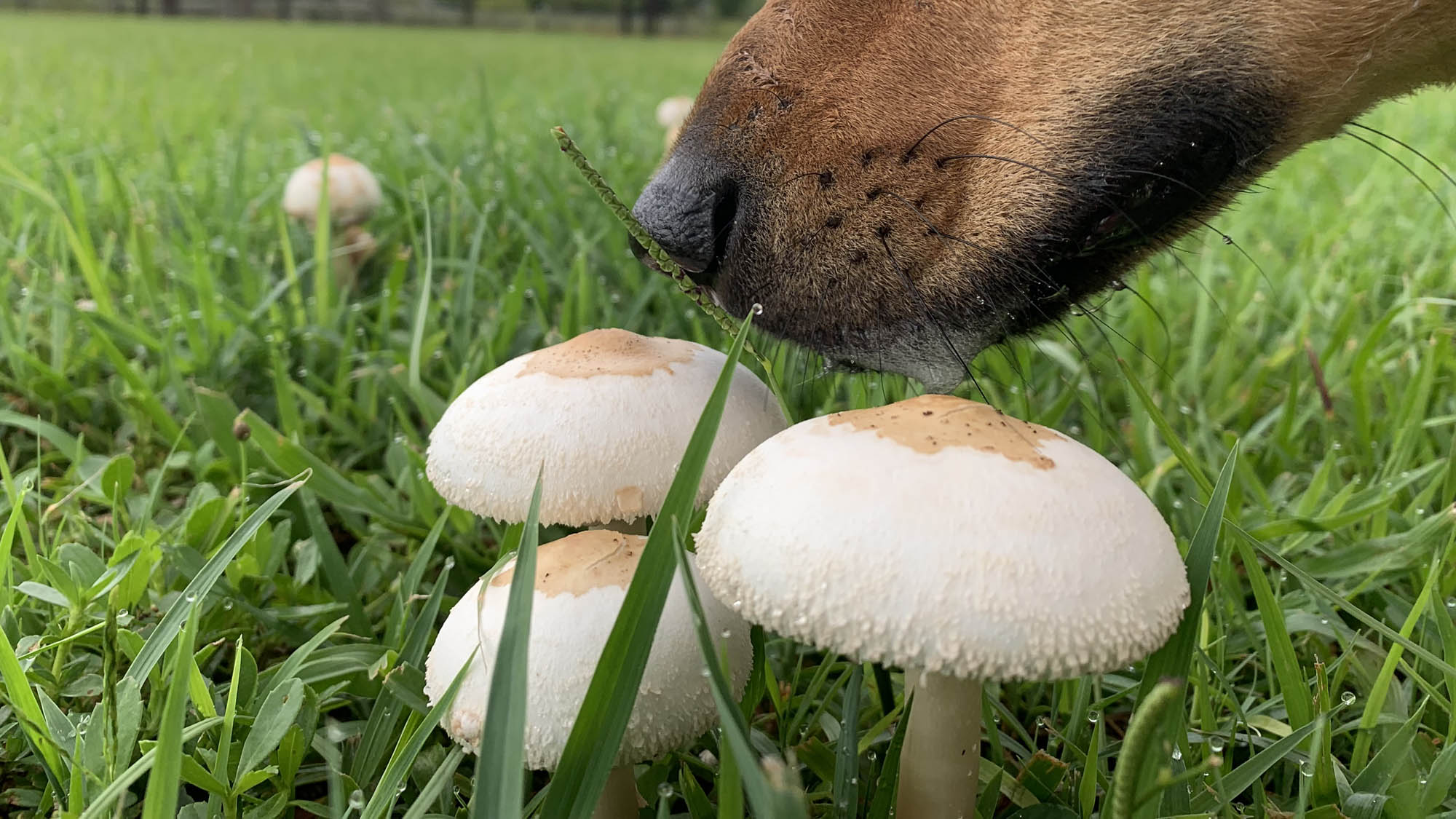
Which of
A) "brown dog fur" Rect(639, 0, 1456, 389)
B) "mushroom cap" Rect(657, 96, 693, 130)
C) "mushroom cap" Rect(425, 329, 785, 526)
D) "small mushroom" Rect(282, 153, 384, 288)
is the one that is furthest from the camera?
"mushroom cap" Rect(657, 96, 693, 130)

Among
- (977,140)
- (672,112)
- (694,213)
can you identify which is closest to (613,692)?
(694,213)

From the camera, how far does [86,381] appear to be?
6.92 ft

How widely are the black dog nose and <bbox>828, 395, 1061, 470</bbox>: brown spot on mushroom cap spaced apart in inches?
17.0

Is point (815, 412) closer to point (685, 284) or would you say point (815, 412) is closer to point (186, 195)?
point (685, 284)

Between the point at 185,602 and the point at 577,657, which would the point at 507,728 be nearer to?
the point at 577,657

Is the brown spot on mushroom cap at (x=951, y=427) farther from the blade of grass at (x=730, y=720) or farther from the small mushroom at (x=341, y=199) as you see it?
the small mushroom at (x=341, y=199)

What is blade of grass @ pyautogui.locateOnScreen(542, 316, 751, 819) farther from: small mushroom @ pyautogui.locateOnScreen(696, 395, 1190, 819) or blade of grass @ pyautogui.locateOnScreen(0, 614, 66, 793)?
blade of grass @ pyautogui.locateOnScreen(0, 614, 66, 793)

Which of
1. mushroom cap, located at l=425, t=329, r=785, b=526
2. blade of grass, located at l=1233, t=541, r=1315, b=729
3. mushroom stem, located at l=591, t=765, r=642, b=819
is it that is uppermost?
mushroom cap, located at l=425, t=329, r=785, b=526

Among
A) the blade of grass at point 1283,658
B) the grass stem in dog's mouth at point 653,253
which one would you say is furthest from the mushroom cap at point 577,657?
the blade of grass at point 1283,658

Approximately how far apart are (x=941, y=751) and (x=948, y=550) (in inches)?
11.9

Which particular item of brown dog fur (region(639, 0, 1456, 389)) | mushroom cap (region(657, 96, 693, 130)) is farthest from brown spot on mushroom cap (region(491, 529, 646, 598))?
mushroom cap (region(657, 96, 693, 130))

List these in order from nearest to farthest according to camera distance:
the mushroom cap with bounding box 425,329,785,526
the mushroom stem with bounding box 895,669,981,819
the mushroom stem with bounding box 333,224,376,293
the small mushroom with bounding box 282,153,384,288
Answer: the mushroom stem with bounding box 895,669,981,819, the mushroom cap with bounding box 425,329,785,526, the mushroom stem with bounding box 333,224,376,293, the small mushroom with bounding box 282,153,384,288

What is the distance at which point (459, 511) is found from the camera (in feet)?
5.17

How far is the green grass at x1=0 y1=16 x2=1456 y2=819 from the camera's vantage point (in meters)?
1.01
